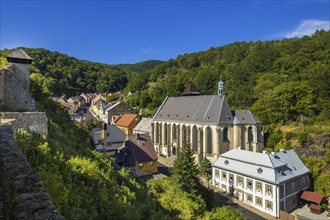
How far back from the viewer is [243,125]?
135 feet

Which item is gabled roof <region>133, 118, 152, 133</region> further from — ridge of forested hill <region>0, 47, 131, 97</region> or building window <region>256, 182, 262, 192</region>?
ridge of forested hill <region>0, 47, 131, 97</region>

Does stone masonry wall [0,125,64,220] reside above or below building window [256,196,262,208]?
above

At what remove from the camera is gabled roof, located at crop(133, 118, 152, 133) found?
186 feet

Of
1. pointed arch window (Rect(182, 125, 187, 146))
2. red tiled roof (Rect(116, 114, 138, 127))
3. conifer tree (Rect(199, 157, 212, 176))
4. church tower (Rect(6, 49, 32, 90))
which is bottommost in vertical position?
conifer tree (Rect(199, 157, 212, 176))

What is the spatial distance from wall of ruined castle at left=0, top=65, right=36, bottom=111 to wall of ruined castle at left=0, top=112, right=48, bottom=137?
376cm

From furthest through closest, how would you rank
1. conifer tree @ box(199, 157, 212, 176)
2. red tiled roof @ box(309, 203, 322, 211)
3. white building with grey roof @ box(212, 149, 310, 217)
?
1. conifer tree @ box(199, 157, 212, 176)
2. white building with grey roof @ box(212, 149, 310, 217)
3. red tiled roof @ box(309, 203, 322, 211)

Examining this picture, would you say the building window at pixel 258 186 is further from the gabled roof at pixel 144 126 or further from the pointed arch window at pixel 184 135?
the gabled roof at pixel 144 126

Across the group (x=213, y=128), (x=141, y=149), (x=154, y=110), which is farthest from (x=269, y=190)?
(x=154, y=110)

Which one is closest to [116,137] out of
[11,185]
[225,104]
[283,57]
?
[225,104]

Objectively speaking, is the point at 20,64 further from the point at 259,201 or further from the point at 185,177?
the point at 259,201

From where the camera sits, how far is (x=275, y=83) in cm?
5834

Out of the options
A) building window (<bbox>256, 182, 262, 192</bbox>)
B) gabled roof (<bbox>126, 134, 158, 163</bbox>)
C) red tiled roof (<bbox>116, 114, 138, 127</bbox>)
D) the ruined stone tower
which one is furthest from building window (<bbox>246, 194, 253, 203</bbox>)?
red tiled roof (<bbox>116, 114, 138, 127</bbox>)

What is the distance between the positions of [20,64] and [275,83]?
5643 centimetres

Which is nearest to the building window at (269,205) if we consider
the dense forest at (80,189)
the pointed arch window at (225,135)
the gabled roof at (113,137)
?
the dense forest at (80,189)
